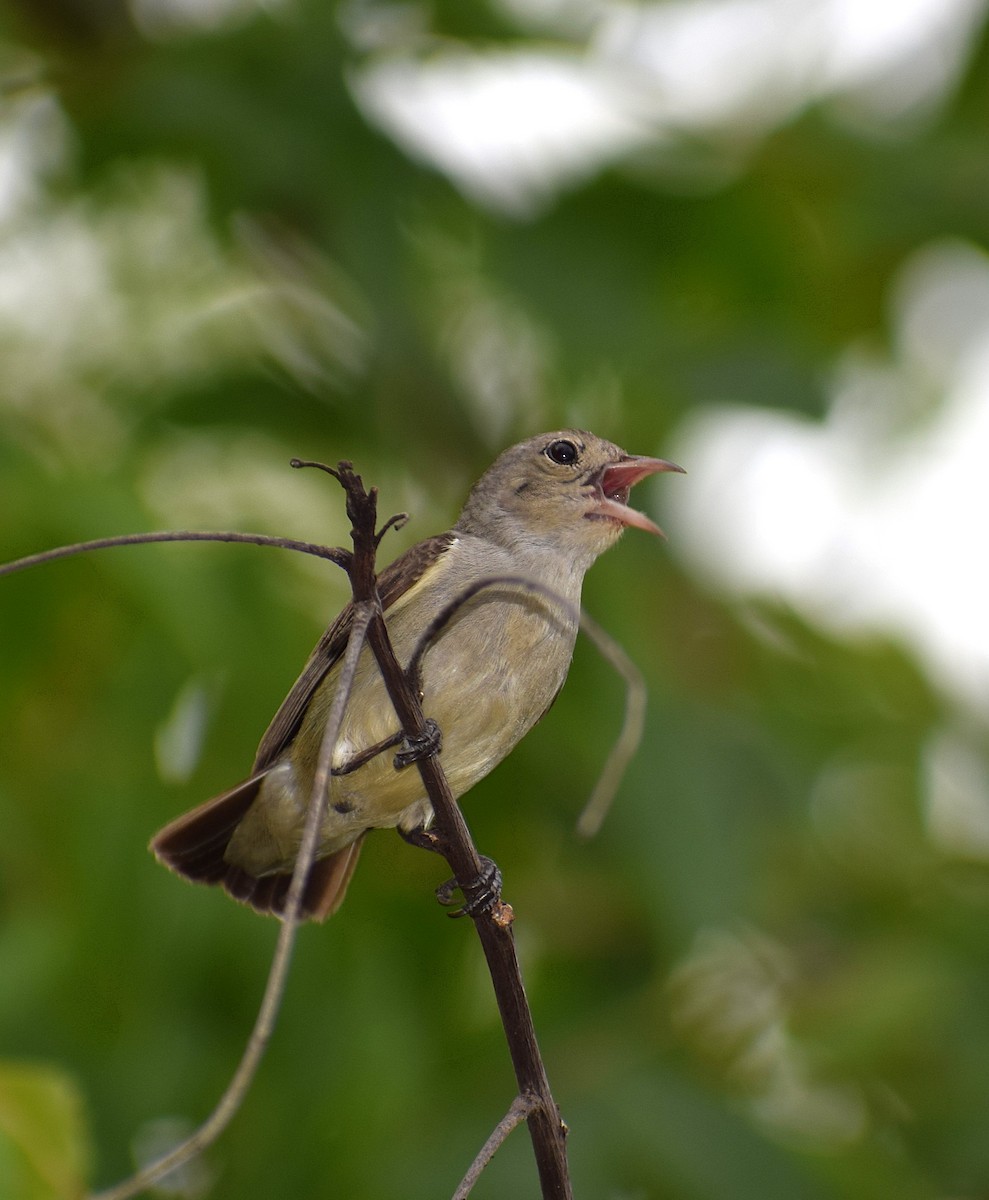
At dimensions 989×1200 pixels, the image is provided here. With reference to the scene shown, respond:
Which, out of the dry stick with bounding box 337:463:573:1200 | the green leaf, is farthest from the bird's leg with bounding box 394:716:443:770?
the green leaf

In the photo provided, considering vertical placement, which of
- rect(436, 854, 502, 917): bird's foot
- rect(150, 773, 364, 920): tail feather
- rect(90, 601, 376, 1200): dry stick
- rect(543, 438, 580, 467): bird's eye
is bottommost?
rect(90, 601, 376, 1200): dry stick

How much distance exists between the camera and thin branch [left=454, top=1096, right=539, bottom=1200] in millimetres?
2305

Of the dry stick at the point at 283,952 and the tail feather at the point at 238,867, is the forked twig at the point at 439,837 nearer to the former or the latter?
the dry stick at the point at 283,952

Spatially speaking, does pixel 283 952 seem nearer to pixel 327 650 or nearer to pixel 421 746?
pixel 421 746

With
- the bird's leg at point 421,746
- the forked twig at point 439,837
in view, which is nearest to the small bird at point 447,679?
the bird's leg at point 421,746

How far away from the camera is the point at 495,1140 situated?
239 centimetres

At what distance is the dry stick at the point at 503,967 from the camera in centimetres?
240

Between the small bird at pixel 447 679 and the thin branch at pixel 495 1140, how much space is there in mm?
1084

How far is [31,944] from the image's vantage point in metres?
4.47

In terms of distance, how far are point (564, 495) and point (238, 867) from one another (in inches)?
53.7

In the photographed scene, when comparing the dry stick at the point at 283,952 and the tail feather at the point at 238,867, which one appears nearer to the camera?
the dry stick at the point at 283,952

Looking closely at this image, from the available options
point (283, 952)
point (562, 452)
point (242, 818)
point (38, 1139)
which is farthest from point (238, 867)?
point (283, 952)

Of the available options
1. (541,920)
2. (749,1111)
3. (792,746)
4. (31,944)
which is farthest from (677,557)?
(31,944)

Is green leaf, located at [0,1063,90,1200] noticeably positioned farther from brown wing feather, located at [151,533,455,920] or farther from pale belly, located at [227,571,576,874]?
pale belly, located at [227,571,576,874]
